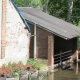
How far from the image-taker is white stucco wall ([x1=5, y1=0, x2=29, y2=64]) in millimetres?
22109

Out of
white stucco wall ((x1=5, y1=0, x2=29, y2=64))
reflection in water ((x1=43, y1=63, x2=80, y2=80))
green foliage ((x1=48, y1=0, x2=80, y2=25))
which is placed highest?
green foliage ((x1=48, y1=0, x2=80, y2=25))

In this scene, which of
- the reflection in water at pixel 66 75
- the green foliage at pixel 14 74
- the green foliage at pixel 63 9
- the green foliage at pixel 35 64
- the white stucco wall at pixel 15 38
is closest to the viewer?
the green foliage at pixel 14 74

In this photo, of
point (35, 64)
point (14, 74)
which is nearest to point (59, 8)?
point (35, 64)

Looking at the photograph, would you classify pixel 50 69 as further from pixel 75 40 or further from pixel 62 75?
pixel 75 40

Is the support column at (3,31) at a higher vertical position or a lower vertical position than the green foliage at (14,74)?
higher

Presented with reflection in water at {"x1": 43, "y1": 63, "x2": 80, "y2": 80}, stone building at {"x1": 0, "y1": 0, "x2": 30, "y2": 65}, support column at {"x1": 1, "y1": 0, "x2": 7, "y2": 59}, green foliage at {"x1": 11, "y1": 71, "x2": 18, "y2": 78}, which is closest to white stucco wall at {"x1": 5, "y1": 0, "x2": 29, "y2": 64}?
stone building at {"x1": 0, "y1": 0, "x2": 30, "y2": 65}

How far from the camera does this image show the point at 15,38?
2291 cm

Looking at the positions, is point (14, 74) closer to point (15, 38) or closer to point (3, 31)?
point (3, 31)

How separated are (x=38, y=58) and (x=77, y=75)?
12.4ft

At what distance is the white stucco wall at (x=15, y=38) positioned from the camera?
2211 centimetres

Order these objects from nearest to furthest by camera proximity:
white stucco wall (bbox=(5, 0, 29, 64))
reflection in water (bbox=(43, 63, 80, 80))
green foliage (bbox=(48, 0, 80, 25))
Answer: white stucco wall (bbox=(5, 0, 29, 64))
reflection in water (bbox=(43, 63, 80, 80))
green foliage (bbox=(48, 0, 80, 25))

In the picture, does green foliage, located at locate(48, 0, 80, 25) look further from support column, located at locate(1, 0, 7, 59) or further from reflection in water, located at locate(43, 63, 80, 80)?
support column, located at locate(1, 0, 7, 59)

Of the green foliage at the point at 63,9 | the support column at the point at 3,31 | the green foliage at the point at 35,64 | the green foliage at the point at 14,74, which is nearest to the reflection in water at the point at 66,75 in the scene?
the green foliage at the point at 35,64

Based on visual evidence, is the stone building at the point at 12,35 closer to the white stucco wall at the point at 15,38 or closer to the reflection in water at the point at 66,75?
the white stucco wall at the point at 15,38
